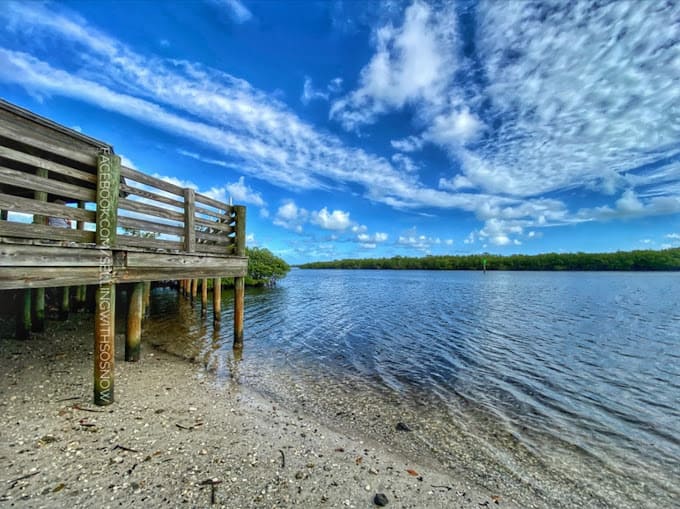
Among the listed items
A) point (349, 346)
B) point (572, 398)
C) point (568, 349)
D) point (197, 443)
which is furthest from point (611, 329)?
point (197, 443)

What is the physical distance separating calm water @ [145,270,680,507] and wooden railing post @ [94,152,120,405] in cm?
321

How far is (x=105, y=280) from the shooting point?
560 centimetres

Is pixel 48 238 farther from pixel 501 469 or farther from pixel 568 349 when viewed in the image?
pixel 568 349

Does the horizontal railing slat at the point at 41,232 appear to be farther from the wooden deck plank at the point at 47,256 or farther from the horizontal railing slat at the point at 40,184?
the horizontal railing slat at the point at 40,184

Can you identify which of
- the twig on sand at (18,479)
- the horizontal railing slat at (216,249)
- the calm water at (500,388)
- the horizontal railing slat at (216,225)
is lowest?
the calm water at (500,388)

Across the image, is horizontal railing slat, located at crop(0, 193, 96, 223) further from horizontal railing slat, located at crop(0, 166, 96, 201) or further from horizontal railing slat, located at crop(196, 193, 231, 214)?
horizontal railing slat, located at crop(196, 193, 231, 214)

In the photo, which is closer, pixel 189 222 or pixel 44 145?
pixel 44 145

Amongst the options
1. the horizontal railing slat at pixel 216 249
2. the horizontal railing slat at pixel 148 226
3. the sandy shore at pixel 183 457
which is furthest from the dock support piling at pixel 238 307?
the sandy shore at pixel 183 457

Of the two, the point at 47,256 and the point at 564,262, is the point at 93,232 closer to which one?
the point at 47,256

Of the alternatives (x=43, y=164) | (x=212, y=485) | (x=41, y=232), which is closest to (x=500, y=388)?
(x=212, y=485)

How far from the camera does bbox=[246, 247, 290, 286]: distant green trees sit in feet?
131

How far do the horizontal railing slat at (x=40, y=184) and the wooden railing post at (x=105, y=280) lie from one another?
0.25 m

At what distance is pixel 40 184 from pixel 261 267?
35.8 metres

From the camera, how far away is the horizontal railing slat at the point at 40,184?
4.55m
